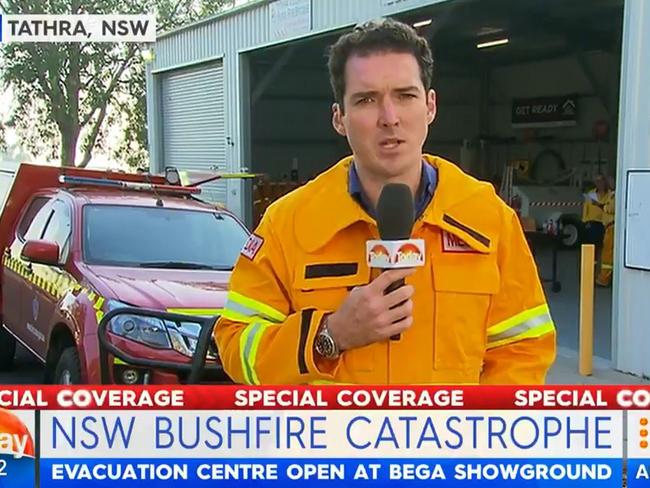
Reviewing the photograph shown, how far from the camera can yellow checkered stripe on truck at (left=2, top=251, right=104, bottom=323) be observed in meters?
4.96

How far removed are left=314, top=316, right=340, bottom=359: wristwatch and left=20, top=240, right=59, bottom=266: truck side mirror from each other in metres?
4.08

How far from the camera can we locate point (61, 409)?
6.16 feet

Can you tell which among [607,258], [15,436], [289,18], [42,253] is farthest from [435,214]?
[289,18]

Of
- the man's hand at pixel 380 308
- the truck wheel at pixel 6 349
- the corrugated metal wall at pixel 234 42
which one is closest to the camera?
the man's hand at pixel 380 308

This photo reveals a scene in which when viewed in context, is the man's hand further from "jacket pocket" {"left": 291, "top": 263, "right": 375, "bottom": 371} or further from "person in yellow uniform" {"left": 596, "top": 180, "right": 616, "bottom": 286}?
"person in yellow uniform" {"left": 596, "top": 180, "right": 616, "bottom": 286}

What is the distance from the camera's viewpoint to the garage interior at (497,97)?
59.9 ft

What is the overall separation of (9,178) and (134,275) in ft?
11.1

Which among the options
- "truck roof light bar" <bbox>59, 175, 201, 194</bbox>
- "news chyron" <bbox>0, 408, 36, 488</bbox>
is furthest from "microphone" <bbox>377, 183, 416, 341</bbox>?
"truck roof light bar" <bbox>59, 175, 201, 194</bbox>

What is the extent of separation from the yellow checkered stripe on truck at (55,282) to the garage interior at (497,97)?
10915 mm

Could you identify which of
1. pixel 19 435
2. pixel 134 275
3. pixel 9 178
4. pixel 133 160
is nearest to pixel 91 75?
pixel 133 160

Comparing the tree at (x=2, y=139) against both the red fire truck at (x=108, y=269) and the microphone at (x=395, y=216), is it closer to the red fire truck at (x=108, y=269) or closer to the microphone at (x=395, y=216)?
the red fire truck at (x=108, y=269)

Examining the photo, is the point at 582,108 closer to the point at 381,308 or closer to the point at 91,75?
the point at 91,75

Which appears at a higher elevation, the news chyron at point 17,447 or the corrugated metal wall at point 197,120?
the corrugated metal wall at point 197,120

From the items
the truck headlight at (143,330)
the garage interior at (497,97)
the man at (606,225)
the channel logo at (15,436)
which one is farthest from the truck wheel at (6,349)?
the garage interior at (497,97)
